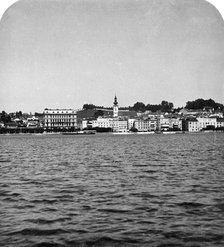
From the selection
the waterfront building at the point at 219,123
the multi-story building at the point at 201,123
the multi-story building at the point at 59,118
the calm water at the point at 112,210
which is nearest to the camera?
the calm water at the point at 112,210

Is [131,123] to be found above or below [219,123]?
above

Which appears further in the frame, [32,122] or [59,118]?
[32,122]

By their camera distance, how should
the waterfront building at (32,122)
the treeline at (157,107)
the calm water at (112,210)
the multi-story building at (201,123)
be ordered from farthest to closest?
the treeline at (157,107) < the waterfront building at (32,122) < the multi-story building at (201,123) < the calm water at (112,210)

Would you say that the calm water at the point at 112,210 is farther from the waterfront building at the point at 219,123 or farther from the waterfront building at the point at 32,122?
the waterfront building at the point at 32,122

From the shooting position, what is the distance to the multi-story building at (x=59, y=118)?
14988cm

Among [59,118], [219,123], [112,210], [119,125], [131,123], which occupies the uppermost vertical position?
[59,118]

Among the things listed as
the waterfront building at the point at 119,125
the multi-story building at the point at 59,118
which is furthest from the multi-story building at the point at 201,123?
the multi-story building at the point at 59,118

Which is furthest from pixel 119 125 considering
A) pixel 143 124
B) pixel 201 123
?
pixel 201 123

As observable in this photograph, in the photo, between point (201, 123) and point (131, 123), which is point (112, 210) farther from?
point (131, 123)

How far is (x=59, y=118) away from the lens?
14988 cm

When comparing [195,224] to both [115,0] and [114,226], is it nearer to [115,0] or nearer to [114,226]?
[114,226]

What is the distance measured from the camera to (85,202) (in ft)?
36.6

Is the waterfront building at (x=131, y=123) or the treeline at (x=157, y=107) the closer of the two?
the waterfront building at (x=131, y=123)

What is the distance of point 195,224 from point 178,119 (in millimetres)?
139182
